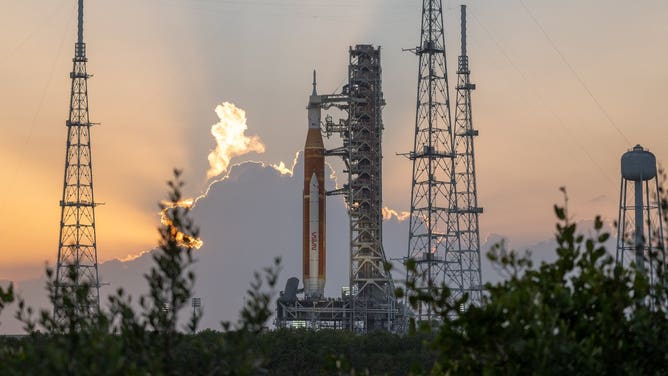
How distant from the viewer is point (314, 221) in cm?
12875

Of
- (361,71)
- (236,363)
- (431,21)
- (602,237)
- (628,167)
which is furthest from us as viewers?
(361,71)

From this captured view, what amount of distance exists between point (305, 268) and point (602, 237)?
4062 inches

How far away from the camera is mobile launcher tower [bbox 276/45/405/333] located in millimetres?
127312

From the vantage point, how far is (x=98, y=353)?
812 inches

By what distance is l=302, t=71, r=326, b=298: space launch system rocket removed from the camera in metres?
129

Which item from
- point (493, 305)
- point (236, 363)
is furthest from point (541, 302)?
point (236, 363)

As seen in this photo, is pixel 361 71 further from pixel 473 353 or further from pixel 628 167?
pixel 473 353

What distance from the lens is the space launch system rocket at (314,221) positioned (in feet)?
422

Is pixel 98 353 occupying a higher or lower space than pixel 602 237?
lower

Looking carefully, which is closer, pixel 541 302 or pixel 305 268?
pixel 541 302

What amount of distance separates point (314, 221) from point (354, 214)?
12.5 ft

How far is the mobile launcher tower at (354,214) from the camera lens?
5012 inches

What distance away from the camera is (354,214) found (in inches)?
5039

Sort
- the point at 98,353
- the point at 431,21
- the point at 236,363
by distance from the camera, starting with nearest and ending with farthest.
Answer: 1. the point at 98,353
2. the point at 236,363
3. the point at 431,21
